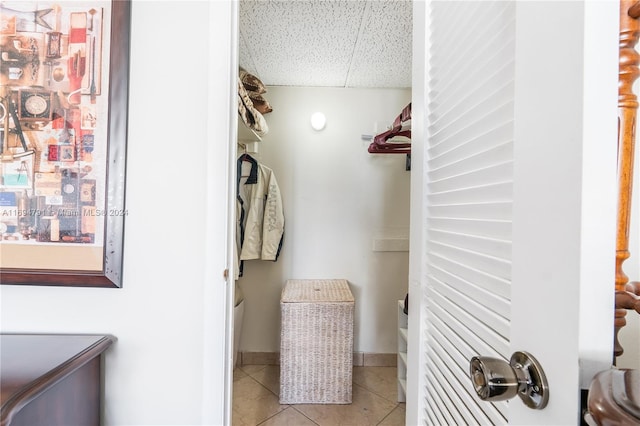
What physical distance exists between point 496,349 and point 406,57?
178 cm

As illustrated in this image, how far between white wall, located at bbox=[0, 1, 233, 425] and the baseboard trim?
4.33ft

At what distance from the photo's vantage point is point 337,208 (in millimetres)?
2225

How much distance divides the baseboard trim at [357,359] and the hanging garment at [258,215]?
2.26 feet

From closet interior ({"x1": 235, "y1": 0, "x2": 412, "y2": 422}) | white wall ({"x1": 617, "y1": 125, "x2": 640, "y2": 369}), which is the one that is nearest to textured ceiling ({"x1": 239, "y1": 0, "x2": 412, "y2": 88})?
closet interior ({"x1": 235, "y1": 0, "x2": 412, "y2": 422})

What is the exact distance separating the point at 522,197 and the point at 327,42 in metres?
1.57

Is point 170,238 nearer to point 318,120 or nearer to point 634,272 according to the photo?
point 634,272

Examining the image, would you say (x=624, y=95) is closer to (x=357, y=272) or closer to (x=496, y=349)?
(x=496, y=349)

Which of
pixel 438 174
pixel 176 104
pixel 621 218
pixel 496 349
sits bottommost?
pixel 496 349

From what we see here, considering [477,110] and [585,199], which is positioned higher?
[477,110]

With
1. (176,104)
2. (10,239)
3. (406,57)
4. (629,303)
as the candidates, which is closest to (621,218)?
(629,303)

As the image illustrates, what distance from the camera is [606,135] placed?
321 mm

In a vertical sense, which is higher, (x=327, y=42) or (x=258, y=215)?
(x=327, y=42)

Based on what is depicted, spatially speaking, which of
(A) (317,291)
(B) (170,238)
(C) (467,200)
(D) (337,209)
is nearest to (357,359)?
(A) (317,291)

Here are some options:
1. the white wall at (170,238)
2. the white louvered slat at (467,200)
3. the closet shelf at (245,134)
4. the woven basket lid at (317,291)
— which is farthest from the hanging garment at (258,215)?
the white louvered slat at (467,200)
